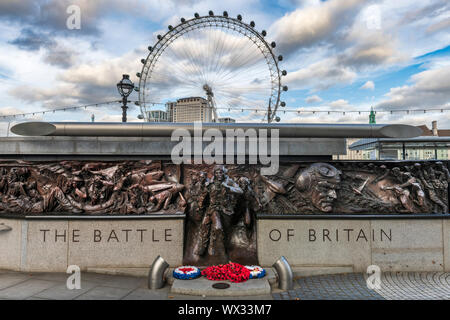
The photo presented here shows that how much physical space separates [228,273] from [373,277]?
5107 millimetres

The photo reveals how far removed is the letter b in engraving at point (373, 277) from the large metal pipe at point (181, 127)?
5.19 meters

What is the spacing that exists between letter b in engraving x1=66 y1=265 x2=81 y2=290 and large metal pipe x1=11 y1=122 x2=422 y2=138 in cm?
504

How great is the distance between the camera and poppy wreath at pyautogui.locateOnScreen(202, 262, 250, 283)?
332 inches

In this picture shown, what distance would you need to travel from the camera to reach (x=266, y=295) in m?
7.97

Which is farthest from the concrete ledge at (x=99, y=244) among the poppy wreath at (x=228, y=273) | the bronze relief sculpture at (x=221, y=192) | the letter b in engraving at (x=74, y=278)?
the poppy wreath at (x=228, y=273)

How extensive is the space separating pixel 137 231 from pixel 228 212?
344 cm

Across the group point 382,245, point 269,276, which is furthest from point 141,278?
point 382,245

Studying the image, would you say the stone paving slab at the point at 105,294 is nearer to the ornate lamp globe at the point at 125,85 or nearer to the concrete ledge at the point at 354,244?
the concrete ledge at the point at 354,244

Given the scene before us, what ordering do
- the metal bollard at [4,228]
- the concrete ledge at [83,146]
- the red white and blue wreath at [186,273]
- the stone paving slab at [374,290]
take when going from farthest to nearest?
the concrete ledge at [83,146]
the metal bollard at [4,228]
the red white and blue wreath at [186,273]
the stone paving slab at [374,290]

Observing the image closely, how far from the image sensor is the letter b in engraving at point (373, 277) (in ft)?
28.6

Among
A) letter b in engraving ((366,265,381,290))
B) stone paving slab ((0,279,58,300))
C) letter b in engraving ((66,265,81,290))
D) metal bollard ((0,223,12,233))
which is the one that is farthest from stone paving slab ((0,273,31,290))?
letter b in engraving ((366,265,381,290))

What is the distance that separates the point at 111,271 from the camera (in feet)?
32.6
